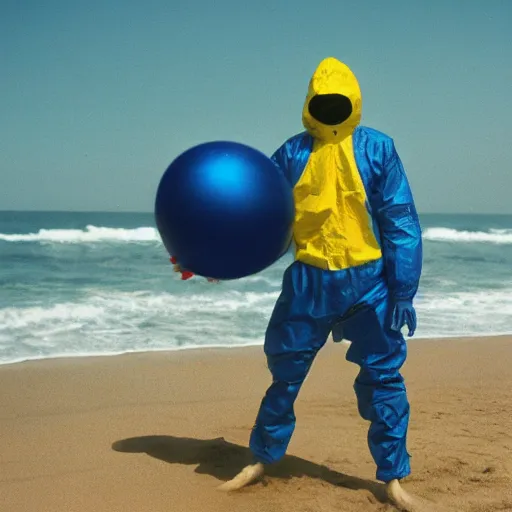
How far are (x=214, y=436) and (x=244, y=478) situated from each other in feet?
2.85

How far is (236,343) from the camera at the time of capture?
7.21 meters

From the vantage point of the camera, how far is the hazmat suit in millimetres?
3164

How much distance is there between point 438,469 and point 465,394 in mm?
1650

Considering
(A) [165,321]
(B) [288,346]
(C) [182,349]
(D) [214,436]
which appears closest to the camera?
(B) [288,346]

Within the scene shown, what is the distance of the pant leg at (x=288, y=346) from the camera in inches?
127

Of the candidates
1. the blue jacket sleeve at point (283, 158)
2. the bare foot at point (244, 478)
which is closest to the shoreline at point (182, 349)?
the bare foot at point (244, 478)

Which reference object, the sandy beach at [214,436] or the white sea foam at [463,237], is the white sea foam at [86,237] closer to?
the white sea foam at [463,237]

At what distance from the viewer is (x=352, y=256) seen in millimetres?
3178

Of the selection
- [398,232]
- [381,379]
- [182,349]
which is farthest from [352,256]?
[182,349]

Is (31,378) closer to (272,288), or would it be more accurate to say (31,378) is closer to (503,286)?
(272,288)

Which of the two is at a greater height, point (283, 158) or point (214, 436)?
point (283, 158)

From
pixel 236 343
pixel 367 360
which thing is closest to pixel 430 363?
pixel 236 343

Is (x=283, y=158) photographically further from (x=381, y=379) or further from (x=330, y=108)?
(x=381, y=379)

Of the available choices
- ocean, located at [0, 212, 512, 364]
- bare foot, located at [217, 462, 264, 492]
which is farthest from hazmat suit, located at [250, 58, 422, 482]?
ocean, located at [0, 212, 512, 364]
